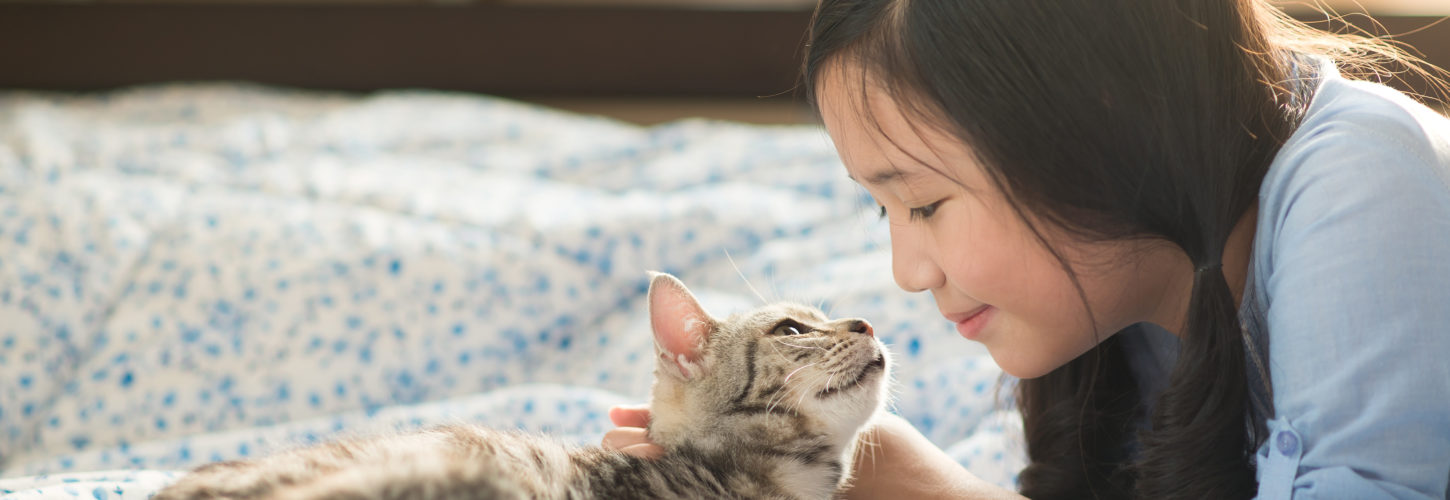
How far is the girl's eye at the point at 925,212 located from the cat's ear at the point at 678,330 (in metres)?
0.27

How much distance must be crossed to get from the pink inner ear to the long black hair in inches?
12.2

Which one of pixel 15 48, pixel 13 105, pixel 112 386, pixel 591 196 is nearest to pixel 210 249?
pixel 112 386

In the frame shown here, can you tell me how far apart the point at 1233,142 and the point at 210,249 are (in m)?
1.57

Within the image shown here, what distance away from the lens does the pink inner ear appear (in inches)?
42.0

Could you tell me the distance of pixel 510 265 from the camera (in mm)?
1723

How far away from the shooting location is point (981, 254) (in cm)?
90

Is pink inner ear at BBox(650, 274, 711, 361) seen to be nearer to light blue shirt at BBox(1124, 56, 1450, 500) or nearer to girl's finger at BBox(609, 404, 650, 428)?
girl's finger at BBox(609, 404, 650, 428)

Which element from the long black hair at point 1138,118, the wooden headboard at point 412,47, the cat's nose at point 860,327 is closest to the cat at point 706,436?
the cat's nose at point 860,327

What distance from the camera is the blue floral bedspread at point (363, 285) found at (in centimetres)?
138

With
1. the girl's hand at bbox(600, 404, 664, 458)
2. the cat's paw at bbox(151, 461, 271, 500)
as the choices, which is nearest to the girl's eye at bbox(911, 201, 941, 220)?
the girl's hand at bbox(600, 404, 664, 458)

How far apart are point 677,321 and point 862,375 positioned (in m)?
0.21

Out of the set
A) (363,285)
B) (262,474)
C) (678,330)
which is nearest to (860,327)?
(678,330)

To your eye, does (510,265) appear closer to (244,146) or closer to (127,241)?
(127,241)

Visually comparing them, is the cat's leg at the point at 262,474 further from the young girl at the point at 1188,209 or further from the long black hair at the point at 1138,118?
the long black hair at the point at 1138,118
